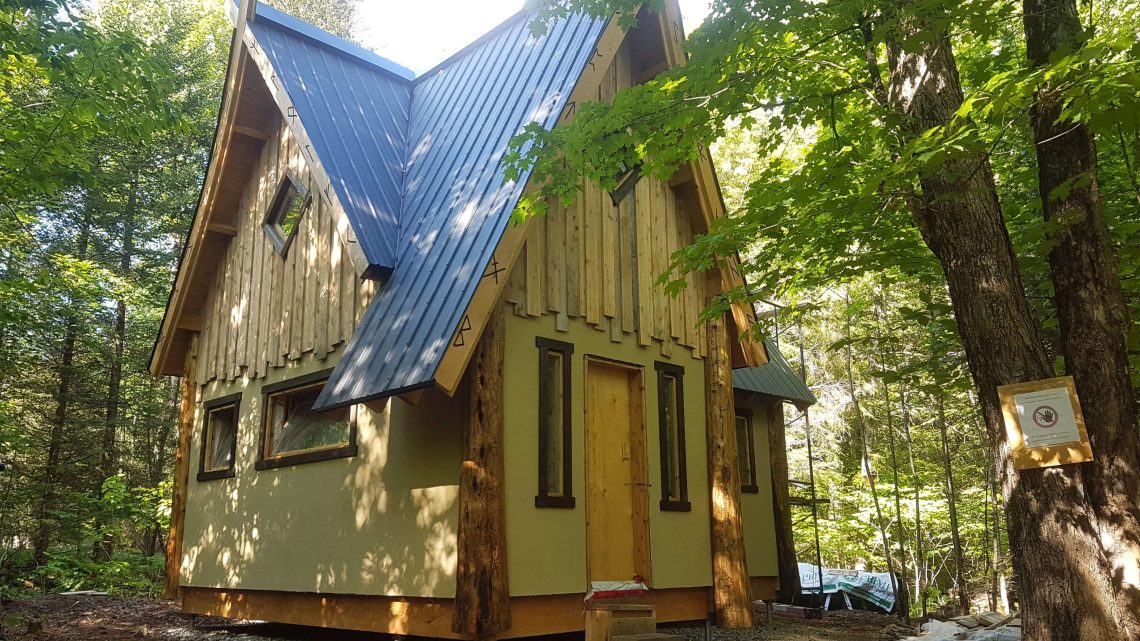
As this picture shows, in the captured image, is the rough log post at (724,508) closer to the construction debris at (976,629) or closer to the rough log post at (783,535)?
the construction debris at (976,629)

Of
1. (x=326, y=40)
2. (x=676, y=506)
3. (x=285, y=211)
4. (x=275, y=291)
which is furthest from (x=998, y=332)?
(x=326, y=40)

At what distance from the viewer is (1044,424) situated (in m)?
4.47

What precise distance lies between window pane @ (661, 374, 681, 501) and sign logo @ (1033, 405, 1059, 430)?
465 cm

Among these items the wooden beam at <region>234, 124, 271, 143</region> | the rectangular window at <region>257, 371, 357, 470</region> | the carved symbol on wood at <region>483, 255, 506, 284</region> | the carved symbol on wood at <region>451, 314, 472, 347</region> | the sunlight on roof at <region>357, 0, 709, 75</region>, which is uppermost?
the sunlight on roof at <region>357, 0, 709, 75</region>

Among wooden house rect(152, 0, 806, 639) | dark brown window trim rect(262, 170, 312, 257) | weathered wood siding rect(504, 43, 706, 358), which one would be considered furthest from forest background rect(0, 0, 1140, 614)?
dark brown window trim rect(262, 170, 312, 257)

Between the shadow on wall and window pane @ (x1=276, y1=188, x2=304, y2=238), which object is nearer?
the shadow on wall

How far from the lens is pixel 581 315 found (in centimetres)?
820

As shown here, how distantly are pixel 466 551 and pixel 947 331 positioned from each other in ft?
17.0

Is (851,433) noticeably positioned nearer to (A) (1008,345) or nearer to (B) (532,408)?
(B) (532,408)

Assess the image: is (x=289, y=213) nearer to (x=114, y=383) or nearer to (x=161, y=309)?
(x=161, y=309)

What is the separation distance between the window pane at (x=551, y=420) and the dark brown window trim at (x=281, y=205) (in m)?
3.68

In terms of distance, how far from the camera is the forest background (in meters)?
7.49

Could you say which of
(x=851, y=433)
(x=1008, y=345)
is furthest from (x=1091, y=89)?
(x=851, y=433)

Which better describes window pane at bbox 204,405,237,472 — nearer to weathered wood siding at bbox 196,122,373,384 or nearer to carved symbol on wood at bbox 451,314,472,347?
weathered wood siding at bbox 196,122,373,384
